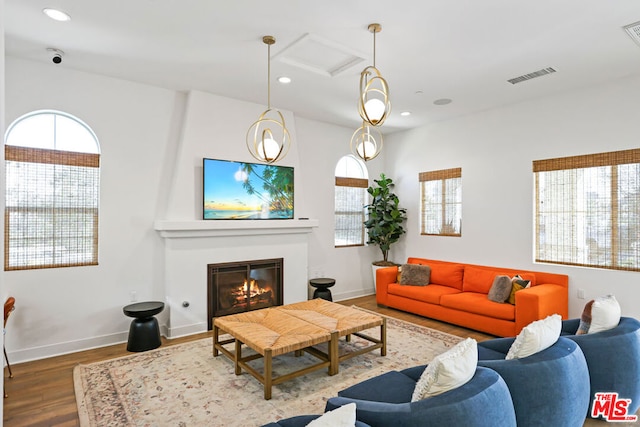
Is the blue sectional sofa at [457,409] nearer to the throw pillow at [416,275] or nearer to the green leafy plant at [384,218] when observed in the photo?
the throw pillow at [416,275]

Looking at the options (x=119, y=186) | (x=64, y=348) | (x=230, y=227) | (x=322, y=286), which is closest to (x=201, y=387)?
(x=64, y=348)

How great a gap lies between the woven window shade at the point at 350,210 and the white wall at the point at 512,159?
30.9 inches

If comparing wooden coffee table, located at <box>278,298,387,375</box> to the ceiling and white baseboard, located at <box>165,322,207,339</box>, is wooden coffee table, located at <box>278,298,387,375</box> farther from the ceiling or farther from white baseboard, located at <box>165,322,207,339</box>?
the ceiling

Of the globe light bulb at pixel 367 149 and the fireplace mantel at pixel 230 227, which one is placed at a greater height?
the globe light bulb at pixel 367 149

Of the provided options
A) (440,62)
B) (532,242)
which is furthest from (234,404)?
(532,242)

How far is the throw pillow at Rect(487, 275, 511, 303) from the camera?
4535 millimetres

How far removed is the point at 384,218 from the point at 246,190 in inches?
103

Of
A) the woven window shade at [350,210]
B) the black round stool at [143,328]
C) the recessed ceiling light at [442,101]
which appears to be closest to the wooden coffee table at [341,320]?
the black round stool at [143,328]

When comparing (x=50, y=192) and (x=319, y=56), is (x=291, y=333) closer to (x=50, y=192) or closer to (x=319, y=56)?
(x=319, y=56)

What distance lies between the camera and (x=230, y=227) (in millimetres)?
4887

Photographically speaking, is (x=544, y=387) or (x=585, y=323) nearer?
(x=544, y=387)

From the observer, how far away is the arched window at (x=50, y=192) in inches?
148

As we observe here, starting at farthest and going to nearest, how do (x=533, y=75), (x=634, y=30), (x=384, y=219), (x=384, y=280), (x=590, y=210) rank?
(x=384, y=219), (x=384, y=280), (x=590, y=210), (x=533, y=75), (x=634, y=30)

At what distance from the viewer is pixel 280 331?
3357mm
